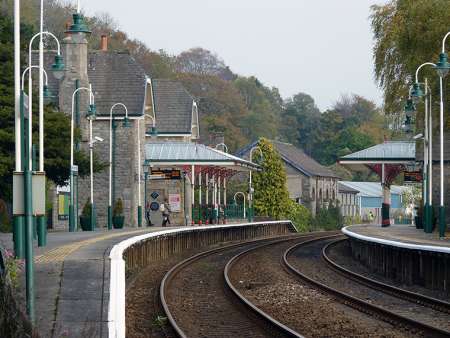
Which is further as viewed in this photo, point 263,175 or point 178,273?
point 263,175

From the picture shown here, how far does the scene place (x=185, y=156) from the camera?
6384cm

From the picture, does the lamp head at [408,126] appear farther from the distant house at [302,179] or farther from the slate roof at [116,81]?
the distant house at [302,179]

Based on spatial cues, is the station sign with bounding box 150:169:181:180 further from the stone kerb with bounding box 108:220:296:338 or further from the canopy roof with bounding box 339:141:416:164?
the stone kerb with bounding box 108:220:296:338

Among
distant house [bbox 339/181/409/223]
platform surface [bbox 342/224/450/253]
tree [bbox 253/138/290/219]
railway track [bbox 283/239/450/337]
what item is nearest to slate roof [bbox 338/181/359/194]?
distant house [bbox 339/181/409/223]

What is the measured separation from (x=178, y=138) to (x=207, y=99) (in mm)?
53103

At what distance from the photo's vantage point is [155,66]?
11869 centimetres

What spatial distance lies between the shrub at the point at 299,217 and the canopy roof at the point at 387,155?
2595 centimetres

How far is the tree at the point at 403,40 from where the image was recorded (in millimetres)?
44656

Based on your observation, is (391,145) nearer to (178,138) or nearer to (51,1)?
(178,138)

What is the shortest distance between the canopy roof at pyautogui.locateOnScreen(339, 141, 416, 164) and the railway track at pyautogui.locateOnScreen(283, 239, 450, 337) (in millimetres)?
26897

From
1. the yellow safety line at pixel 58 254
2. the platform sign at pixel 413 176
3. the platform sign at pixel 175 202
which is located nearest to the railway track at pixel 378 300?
the yellow safety line at pixel 58 254

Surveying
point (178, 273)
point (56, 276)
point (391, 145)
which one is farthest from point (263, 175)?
point (56, 276)

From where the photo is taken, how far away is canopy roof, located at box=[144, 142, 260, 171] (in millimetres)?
62688

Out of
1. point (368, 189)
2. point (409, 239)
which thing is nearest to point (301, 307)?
point (409, 239)
